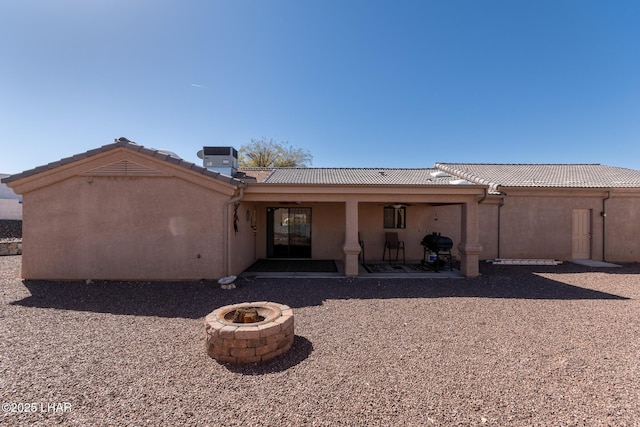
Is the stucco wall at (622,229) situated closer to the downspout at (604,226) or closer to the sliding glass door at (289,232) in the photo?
A: the downspout at (604,226)

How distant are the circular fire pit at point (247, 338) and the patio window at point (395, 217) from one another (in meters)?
8.44

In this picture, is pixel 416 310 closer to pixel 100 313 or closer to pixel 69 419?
pixel 69 419

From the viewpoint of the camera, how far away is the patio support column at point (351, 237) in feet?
26.7

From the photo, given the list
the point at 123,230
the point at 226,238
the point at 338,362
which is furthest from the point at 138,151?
the point at 338,362

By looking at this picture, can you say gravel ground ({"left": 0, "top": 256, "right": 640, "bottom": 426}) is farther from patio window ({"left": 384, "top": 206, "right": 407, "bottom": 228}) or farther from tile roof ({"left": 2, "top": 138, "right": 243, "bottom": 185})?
patio window ({"left": 384, "top": 206, "right": 407, "bottom": 228})

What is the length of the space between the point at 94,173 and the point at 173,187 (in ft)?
7.00

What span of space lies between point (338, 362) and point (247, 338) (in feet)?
4.09

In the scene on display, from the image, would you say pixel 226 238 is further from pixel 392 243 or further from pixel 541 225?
pixel 541 225

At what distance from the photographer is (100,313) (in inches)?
213

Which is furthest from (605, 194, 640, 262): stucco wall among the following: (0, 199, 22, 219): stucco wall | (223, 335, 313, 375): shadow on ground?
(0, 199, 22, 219): stucco wall

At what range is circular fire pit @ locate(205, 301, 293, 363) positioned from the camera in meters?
3.65

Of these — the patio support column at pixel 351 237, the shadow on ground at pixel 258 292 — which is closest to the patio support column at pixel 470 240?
the shadow on ground at pixel 258 292

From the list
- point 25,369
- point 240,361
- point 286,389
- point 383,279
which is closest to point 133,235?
point 25,369

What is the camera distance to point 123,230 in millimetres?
7496
